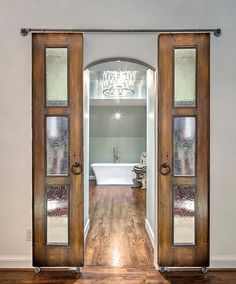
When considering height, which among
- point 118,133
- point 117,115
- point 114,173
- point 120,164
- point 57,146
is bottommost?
point 114,173

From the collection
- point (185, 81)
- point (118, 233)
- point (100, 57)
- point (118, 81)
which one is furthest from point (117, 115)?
point (185, 81)

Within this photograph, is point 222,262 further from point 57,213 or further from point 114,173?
point 114,173

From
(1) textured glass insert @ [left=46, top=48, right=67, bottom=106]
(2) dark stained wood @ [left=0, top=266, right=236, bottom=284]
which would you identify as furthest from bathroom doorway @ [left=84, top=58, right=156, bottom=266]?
(1) textured glass insert @ [left=46, top=48, right=67, bottom=106]

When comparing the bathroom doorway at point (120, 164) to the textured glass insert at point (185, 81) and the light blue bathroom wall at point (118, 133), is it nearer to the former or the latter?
the light blue bathroom wall at point (118, 133)

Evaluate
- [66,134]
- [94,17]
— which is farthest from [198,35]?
[66,134]

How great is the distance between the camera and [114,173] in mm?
9195

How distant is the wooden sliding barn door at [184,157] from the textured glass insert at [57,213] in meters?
1.07

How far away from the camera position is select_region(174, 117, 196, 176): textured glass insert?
124 inches

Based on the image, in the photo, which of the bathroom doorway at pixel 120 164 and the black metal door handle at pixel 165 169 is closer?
the black metal door handle at pixel 165 169

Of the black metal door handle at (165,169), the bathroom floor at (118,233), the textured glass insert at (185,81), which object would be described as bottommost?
the bathroom floor at (118,233)

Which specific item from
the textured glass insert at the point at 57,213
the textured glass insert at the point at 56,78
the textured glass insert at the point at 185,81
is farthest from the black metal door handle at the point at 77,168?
the textured glass insert at the point at 185,81

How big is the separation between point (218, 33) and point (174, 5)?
598 millimetres

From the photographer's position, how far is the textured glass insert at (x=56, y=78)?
3.08 metres

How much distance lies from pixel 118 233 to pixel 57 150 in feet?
6.49
